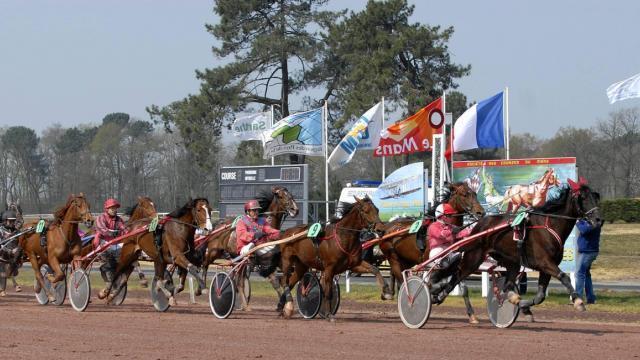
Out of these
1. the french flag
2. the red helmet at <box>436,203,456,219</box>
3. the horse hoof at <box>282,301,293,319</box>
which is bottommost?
the horse hoof at <box>282,301,293,319</box>

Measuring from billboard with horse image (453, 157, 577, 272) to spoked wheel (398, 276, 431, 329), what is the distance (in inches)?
177

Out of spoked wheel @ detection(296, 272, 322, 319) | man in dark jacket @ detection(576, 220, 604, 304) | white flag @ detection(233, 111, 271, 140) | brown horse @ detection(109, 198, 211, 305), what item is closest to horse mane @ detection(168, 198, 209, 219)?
brown horse @ detection(109, 198, 211, 305)

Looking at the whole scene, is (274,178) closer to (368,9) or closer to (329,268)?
(329,268)

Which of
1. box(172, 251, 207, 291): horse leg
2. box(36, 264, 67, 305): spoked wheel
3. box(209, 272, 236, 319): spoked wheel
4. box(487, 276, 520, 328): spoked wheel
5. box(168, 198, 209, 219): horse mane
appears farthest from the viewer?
box(36, 264, 67, 305): spoked wheel

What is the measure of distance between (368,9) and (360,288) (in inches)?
892

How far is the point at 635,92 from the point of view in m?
18.8

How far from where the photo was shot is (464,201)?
47.9ft

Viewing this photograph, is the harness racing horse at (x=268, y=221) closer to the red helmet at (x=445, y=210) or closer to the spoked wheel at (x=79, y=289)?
the spoked wheel at (x=79, y=289)

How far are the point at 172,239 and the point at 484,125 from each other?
798cm

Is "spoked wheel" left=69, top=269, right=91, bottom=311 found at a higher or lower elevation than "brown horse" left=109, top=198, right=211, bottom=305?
lower

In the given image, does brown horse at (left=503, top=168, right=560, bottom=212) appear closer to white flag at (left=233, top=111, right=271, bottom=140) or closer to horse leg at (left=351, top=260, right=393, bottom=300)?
horse leg at (left=351, top=260, right=393, bottom=300)

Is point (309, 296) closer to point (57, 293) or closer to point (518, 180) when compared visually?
point (518, 180)

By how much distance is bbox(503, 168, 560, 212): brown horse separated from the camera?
1764 cm

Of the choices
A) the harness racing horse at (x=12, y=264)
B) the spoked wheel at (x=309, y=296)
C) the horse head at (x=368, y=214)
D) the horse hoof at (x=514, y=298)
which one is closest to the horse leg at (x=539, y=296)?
the horse hoof at (x=514, y=298)
